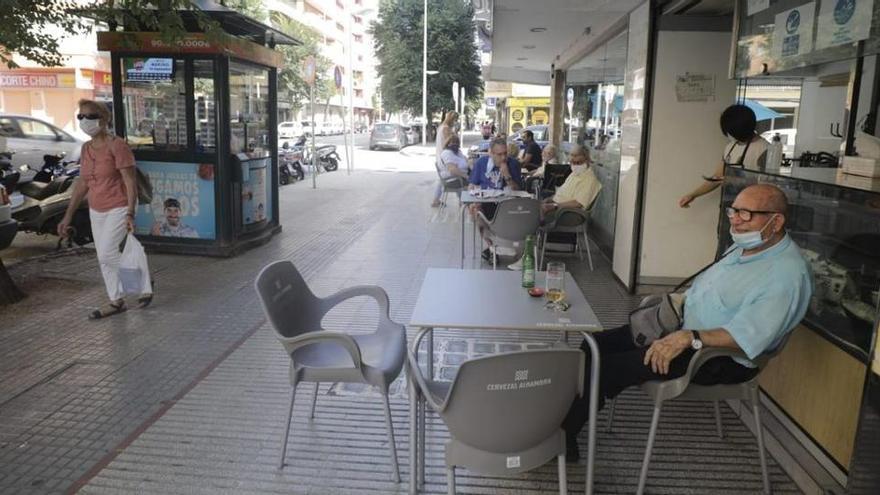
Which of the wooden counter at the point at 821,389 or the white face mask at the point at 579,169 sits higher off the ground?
the white face mask at the point at 579,169

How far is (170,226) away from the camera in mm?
7531

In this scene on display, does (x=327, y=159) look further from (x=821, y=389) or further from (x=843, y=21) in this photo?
(x=821, y=389)

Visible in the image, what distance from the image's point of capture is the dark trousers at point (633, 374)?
2857 mm

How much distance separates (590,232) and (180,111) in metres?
5.66

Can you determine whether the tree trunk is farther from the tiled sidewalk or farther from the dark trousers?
the dark trousers

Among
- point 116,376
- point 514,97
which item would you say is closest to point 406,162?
point 514,97

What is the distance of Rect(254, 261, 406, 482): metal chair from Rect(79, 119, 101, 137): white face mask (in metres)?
2.84

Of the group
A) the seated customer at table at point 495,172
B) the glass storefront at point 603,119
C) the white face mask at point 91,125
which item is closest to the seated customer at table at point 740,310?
the white face mask at point 91,125

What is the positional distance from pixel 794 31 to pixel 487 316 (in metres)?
2.41

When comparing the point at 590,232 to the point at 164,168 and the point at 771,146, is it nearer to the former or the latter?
the point at 771,146

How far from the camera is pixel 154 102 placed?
736 centimetres

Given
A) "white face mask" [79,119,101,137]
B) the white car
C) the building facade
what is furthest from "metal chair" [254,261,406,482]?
the building facade

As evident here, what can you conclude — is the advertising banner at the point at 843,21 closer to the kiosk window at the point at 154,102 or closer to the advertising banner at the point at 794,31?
the advertising banner at the point at 794,31

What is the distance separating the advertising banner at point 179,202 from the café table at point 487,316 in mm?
4743
